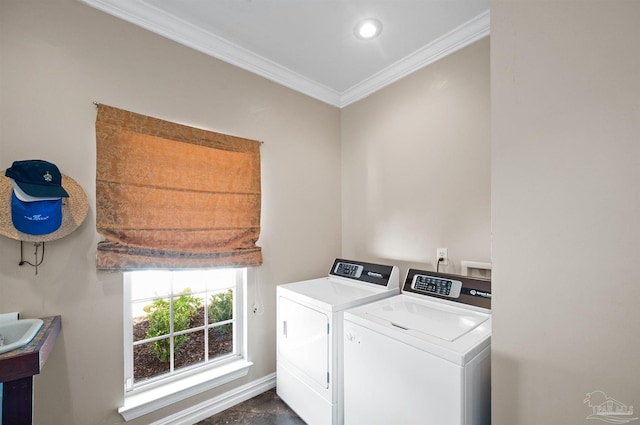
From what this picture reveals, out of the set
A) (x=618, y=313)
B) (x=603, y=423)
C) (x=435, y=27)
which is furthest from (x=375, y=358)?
(x=435, y=27)

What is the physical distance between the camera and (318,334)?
180cm

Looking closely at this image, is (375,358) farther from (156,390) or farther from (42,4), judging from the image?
(42,4)

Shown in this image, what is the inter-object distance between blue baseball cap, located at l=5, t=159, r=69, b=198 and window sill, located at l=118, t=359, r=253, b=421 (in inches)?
50.5

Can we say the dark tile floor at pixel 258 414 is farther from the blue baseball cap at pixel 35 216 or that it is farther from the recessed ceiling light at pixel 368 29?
the recessed ceiling light at pixel 368 29

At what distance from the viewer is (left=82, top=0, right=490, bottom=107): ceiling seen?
1.71m

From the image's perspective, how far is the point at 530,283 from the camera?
1.07 metres

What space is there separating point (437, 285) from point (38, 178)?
230cm

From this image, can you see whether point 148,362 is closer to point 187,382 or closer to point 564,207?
point 187,382

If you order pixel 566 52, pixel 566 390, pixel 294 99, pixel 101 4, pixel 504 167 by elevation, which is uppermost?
pixel 101 4

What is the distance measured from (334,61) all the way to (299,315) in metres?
2.02

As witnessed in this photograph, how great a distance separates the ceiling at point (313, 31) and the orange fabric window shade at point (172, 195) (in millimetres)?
638

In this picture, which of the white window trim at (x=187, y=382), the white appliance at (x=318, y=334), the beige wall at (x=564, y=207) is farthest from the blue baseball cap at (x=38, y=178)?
the beige wall at (x=564, y=207)

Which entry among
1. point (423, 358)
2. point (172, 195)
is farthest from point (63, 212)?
point (423, 358)

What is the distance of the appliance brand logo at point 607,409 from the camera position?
0.87 metres
